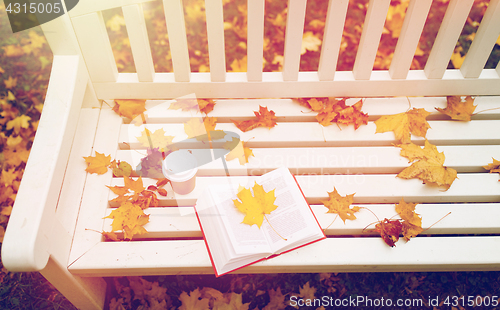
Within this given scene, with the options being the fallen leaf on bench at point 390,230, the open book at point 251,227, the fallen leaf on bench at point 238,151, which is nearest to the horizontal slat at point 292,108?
the fallen leaf on bench at point 238,151

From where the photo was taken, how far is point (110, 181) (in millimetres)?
1327

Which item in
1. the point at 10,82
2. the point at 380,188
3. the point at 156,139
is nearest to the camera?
the point at 380,188

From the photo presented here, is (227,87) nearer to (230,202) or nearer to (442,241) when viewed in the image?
(230,202)

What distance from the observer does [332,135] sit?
1.47m

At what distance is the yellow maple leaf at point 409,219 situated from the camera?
1201 mm

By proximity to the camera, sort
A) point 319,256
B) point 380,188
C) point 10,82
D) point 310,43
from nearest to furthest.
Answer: point 319,256, point 380,188, point 10,82, point 310,43

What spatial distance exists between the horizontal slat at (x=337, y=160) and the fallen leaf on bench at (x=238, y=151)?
0.8 inches

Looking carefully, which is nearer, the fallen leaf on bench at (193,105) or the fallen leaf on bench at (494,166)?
the fallen leaf on bench at (494,166)

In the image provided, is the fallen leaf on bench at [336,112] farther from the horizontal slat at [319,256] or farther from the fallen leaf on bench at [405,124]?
the horizontal slat at [319,256]

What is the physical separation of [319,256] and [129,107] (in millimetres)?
1076

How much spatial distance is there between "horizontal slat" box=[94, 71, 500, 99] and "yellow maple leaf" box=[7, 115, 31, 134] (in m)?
0.84

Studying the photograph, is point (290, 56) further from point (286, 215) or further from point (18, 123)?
point (18, 123)

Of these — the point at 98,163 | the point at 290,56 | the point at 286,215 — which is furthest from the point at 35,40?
the point at 286,215

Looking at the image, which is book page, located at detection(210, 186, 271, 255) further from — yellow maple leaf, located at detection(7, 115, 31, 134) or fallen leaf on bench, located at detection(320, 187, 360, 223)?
yellow maple leaf, located at detection(7, 115, 31, 134)
